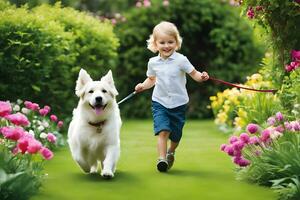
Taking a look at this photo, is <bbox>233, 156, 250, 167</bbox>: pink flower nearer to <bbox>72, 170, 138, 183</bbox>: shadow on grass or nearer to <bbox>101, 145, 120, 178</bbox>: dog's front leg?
<bbox>72, 170, 138, 183</bbox>: shadow on grass

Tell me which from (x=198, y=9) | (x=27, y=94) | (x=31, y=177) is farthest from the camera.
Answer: (x=198, y=9)

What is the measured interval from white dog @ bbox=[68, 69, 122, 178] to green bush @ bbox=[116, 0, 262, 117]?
784cm

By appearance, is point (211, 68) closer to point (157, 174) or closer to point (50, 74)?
point (50, 74)

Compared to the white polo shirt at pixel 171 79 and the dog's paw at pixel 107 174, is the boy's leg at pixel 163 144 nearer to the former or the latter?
the white polo shirt at pixel 171 79

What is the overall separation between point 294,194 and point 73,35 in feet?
23.0

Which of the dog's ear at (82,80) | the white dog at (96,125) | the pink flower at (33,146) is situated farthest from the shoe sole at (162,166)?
the pink flower at (33,146)

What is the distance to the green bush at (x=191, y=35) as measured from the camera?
1507 cm

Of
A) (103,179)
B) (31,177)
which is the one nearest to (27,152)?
(31,177)

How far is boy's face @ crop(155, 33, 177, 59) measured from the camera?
7684 millimetres

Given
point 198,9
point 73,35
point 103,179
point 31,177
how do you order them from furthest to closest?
point 198,9, point 73,35, point 103,179, point 31,177

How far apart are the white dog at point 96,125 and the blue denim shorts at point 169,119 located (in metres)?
0.65

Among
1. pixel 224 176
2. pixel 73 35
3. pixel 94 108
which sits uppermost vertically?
pixel 73 35

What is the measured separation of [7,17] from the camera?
933cm

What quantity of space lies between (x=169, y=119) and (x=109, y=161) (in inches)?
44.1
